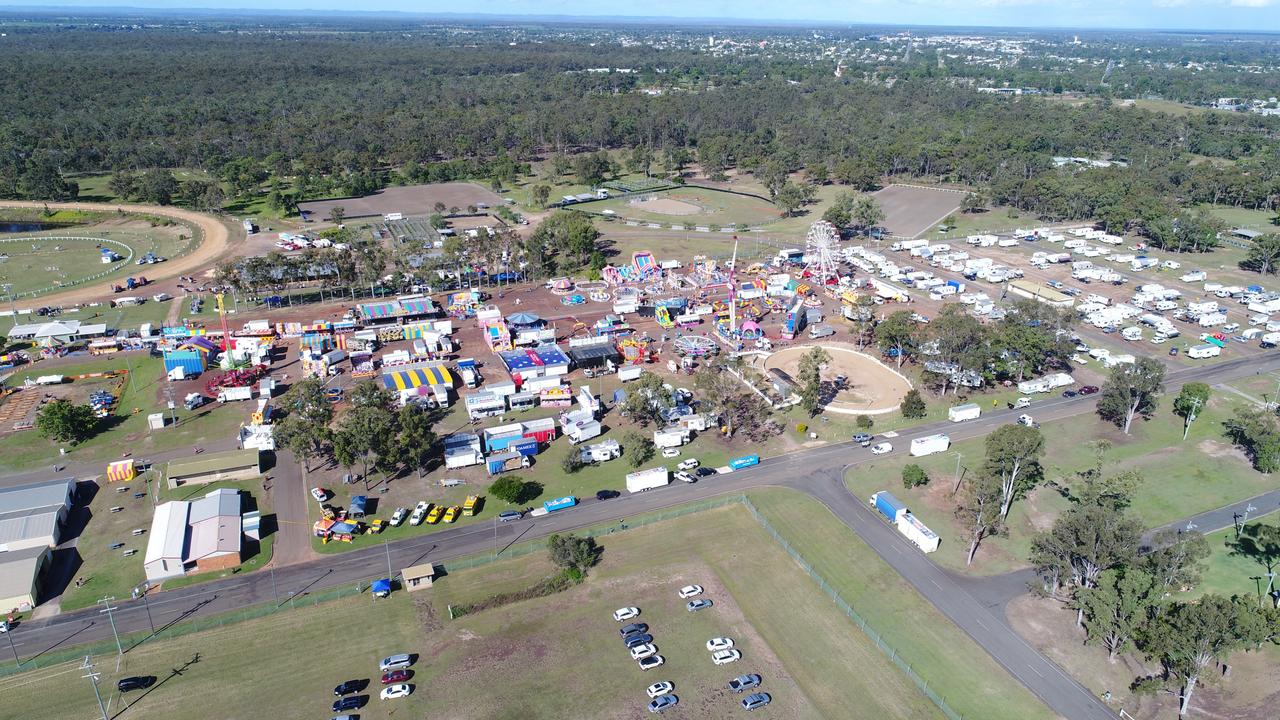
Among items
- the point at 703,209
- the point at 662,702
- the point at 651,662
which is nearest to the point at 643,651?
the point at 651,662

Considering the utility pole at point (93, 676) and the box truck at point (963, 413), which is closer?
the utility pole at point (93, 676)

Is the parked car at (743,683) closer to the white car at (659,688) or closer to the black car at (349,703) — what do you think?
the white car at (659,688)

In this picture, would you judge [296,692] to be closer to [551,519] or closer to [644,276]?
[551,519]

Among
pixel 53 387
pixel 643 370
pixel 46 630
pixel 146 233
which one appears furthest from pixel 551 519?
pixel 146 233

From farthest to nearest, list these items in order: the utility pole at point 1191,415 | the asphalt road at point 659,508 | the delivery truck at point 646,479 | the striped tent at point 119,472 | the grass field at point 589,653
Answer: the utility pole at point 1191,415 → the striped tent at point 119,472 → the delivery truck at point 646,479 → the asphalt road at point 659,508 → the grass field at point 589,653

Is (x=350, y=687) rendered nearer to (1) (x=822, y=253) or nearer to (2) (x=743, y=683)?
(2) (x=743, y=683)

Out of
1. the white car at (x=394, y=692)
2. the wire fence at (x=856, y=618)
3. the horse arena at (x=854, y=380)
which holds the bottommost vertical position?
the wire fence at (x=856, y=618)

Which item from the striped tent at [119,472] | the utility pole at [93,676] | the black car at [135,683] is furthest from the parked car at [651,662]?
the striped tent at [119,472]
